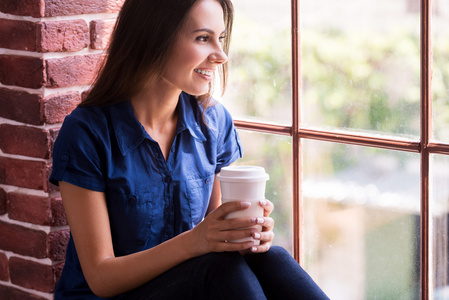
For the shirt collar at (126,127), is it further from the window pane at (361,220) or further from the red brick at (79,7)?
the window pane at (361,220)

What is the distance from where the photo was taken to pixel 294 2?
1.99 m

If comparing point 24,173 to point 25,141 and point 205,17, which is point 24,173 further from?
point 205,17

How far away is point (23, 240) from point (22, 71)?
474 mm

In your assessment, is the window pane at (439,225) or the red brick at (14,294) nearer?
the window pane at (439,225)

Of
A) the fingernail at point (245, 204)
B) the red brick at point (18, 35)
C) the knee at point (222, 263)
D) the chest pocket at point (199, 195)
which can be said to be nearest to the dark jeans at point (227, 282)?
the knee at point (222, 263)

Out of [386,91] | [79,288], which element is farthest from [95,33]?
[386,91]

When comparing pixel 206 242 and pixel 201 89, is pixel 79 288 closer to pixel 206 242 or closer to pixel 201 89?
pixel 206 242

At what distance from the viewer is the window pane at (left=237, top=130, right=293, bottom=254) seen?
2115 millimetres

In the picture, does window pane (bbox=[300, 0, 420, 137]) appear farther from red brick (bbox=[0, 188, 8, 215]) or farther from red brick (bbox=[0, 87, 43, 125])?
red brick (bbox=[0, 188, 8, 215])

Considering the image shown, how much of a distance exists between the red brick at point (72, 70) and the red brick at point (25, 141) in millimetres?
141

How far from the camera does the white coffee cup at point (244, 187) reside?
149 centimetres

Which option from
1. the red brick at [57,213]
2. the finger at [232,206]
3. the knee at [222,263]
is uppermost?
the finger at [232,206]

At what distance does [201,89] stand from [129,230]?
39 cm

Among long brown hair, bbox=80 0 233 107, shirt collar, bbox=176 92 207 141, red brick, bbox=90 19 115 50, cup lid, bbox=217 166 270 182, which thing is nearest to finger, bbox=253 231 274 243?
cup lid, bbox=217 166 270 182
